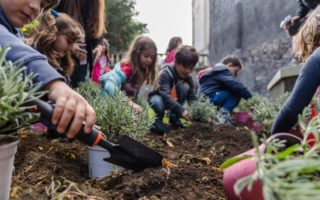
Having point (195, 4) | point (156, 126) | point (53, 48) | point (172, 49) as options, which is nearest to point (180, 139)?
point (156, 126)

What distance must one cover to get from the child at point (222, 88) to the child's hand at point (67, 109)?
5.13m

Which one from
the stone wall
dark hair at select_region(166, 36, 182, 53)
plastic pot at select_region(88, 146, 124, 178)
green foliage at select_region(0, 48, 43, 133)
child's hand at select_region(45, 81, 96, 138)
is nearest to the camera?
green foliage at select_region(0, 48, 43, 133)

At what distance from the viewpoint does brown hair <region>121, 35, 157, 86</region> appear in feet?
13.5

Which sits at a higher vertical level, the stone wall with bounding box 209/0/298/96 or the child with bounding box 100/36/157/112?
the stone wall with bounding box 209/0/298/96

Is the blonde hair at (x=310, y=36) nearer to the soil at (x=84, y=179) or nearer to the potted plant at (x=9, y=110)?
the soil at (x=84, y=179)

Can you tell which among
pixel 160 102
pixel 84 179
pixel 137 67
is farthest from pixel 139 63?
pixel 84 179

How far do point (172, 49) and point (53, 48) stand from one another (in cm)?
429

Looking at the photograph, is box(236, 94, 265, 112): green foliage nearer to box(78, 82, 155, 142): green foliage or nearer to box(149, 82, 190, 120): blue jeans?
box(149, 82, 190, 120): blue jeans

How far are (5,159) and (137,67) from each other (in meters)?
3.38

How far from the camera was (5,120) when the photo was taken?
2.41 ft

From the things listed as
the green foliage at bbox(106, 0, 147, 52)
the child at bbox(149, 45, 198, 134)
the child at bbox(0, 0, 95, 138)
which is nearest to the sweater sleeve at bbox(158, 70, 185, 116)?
the child at bbox(149, 45, 198, 134)

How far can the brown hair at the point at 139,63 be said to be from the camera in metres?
4.11

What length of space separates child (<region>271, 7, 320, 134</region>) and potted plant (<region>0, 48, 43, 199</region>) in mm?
1671

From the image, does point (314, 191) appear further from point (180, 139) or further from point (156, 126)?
point (156, 126)
